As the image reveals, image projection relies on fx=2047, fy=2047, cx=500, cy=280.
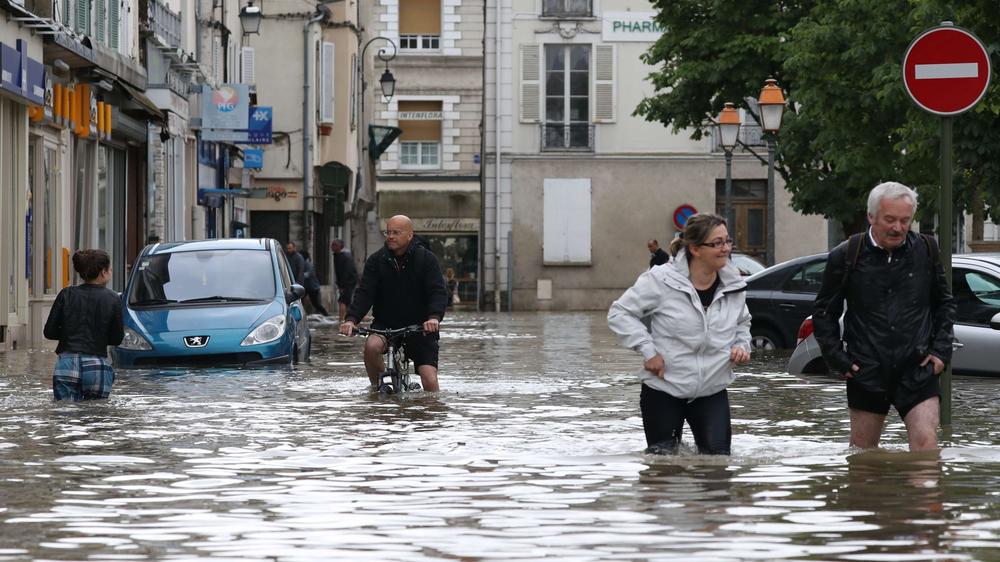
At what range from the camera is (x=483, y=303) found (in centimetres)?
5766

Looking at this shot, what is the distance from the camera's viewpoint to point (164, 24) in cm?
3847

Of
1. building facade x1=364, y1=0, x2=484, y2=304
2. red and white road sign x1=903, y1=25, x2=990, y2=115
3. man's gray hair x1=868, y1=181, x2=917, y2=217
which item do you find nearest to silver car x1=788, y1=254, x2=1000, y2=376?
red and white road sign x1=903, y1=25, x2=990, y2=115

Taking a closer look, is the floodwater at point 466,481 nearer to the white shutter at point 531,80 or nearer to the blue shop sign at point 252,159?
the blue shop sign at point 252,159

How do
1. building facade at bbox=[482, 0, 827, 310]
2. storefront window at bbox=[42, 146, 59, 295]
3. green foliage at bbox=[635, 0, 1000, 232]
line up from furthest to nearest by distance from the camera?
building facade at bbox=[482, 0, 827, 310], storefront window at bbox=[42, 146, 59, 295], green foliage at bbox=[635, 0, 1000, 232]

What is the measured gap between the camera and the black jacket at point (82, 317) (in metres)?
15.1

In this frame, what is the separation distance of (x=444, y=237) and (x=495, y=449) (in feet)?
175

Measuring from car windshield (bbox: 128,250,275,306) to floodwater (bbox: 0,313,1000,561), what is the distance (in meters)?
3.53

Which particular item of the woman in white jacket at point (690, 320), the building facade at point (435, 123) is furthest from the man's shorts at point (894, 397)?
the building facade at point (435, 123)

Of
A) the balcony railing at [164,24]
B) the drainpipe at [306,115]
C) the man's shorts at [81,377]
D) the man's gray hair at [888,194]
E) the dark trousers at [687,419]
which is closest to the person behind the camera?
the man's gray hair at [888,194]

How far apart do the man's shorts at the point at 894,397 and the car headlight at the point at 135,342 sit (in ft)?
35.7

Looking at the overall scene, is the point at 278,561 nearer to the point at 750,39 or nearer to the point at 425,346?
the point at 425,346

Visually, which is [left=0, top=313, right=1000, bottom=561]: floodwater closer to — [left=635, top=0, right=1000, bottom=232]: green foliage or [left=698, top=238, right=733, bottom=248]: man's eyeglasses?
[left=698, top=238, right=733, bottom=248]: man's eyeglasses

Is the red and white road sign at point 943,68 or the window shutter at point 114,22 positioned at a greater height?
the window shutter at point 114,22

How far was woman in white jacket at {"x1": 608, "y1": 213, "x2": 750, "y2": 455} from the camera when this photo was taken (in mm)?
9688
